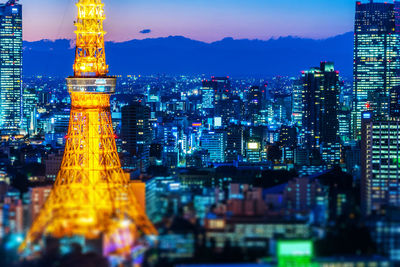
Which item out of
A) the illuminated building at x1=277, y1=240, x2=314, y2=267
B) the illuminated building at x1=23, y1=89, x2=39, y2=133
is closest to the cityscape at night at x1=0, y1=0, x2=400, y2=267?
the illuminated building at x1=277, y1=240, x2=314, y2=267

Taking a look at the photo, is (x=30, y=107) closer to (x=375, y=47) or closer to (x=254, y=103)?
(x=254, y=103)

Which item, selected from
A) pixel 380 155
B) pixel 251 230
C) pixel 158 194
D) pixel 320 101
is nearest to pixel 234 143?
pixel 320 101

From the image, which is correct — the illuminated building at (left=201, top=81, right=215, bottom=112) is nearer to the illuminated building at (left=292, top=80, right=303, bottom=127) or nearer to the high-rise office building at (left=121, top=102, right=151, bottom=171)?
the illuminated building at (left=292, top=80, right=303, bottom=127)

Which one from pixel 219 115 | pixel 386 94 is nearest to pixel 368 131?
pixel 386 94

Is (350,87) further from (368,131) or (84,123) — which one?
(84,123)

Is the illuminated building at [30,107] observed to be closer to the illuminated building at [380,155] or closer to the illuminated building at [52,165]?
the illuminated building at [52,165]

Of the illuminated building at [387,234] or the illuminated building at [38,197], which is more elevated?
the illuminated building at [38,197]

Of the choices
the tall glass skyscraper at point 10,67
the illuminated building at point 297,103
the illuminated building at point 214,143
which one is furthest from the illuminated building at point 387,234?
the tall glass skyscraper at point 10,67
